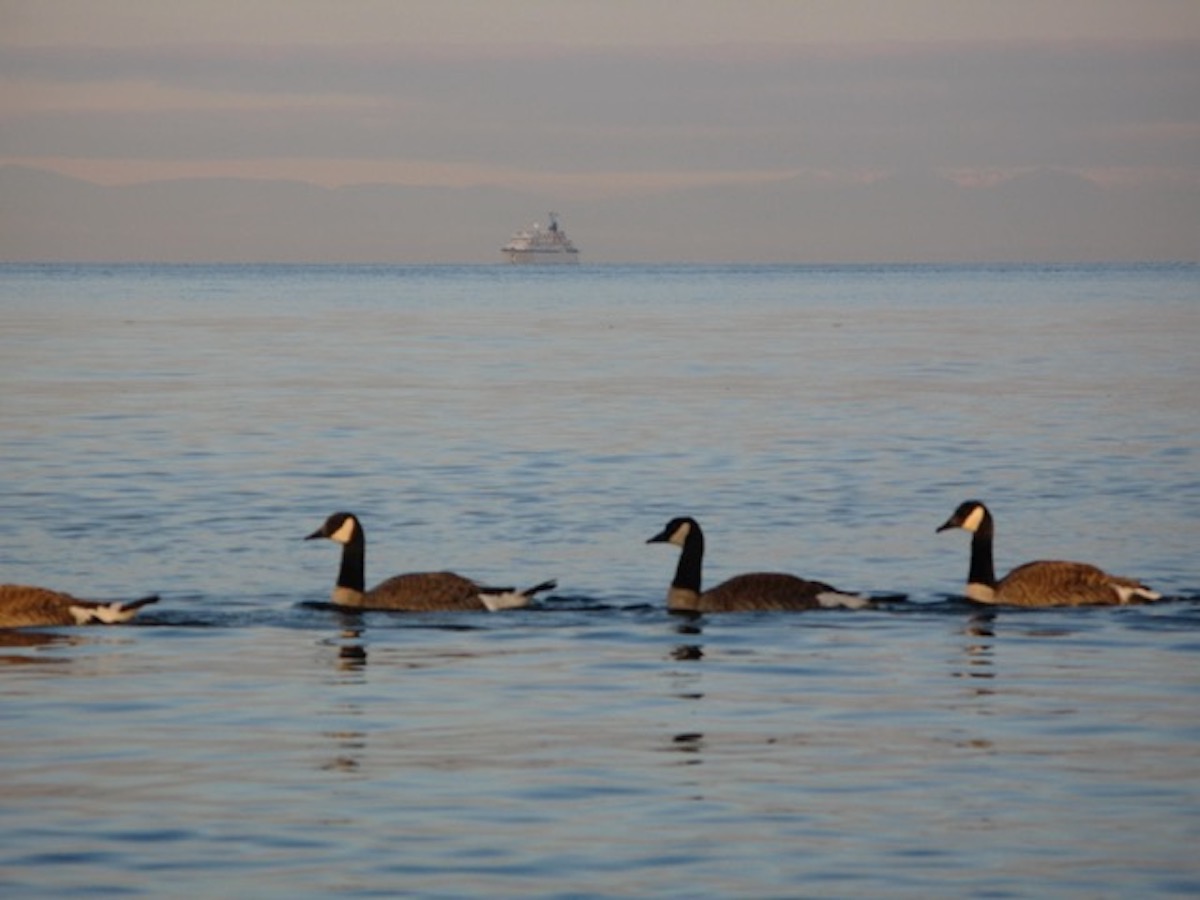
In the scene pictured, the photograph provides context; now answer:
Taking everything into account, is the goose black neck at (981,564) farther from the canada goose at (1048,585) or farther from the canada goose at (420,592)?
the canada goose at (420,592)

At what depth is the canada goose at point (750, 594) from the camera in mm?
21891

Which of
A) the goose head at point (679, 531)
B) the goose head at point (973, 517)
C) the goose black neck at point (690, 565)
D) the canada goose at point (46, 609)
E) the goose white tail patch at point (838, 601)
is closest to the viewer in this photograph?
the canada goose at point (46, 609)

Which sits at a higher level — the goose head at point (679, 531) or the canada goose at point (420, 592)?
the goose head at point (679, 531)

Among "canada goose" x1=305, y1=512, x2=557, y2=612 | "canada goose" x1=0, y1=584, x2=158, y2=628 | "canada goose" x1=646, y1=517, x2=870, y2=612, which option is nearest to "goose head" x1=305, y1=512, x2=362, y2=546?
"canada goose" x1=305, y1=512, x2=557, y2=612

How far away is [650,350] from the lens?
79375mm

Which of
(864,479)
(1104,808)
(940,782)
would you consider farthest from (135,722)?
(864,479)

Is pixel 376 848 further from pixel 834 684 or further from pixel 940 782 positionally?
pixel 834 684

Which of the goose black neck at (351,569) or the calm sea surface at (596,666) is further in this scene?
the goose black neck at (351,569)

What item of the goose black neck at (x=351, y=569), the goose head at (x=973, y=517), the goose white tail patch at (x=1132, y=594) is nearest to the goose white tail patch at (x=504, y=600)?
the goose black neck at (x=351, y=569)

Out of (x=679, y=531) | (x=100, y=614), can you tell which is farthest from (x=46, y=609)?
(x=679, y=531)

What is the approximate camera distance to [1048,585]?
22250 millimetres

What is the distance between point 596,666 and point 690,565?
3.48 metres

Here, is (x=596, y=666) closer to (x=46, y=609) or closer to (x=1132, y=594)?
(x=46, y=609)

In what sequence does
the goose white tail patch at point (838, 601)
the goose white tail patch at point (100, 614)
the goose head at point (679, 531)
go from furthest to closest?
the goose head at point (679, 531) < the goose white tail patch at point (838, 601) < the goose white tail patch at point (100, 614)
